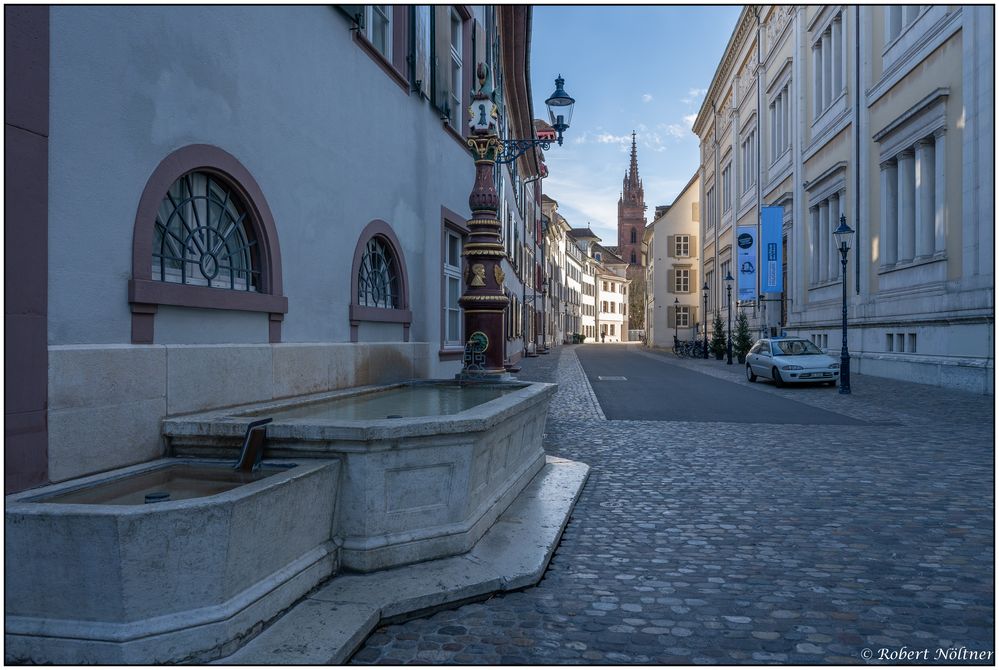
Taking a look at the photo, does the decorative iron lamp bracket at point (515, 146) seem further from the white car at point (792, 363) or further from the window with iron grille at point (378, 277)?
Result: the white car at point (792, 363)

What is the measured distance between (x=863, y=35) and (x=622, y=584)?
83.4 feet

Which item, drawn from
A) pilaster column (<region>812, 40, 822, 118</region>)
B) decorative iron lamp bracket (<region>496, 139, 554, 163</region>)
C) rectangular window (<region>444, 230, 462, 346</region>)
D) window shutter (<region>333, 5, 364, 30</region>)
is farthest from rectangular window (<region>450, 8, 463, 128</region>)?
pilaster column (<region>812, 40, 822, 118</region>)

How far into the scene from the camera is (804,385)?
69.4ft

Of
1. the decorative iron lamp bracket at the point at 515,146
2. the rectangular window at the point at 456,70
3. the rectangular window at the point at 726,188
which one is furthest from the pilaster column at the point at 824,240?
the rectangular window at the point at 456,70

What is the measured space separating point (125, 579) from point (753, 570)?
3.58 m

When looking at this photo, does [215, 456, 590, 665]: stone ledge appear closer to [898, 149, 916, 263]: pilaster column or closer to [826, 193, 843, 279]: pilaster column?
[898, 149, 916, 263]: pilaster column

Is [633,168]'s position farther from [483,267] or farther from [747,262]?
[483,267]

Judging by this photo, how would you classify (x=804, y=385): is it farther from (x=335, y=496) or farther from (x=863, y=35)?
(x=335, y=496)

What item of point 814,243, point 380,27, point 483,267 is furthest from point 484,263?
point 814,243

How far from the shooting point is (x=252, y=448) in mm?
4082

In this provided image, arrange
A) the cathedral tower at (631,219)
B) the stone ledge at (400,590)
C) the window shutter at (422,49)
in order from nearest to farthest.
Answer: the stone ledge at (400,590)
the window shutter at (422,49)
the cathedral tower at (631,219)

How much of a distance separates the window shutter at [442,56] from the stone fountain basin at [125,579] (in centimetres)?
885

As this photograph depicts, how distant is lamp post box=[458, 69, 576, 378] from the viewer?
8.38 m

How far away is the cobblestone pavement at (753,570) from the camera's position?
353 centimetres
